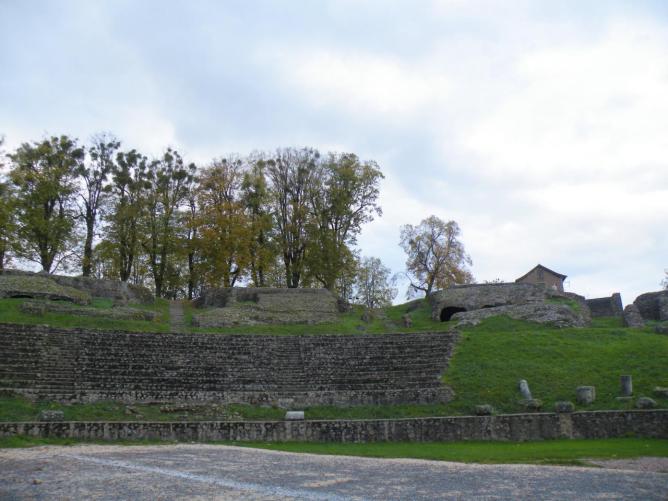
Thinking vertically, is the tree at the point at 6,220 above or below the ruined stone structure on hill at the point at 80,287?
above

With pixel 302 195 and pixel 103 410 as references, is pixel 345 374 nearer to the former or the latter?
pixel 103 410

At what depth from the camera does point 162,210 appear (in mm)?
45094

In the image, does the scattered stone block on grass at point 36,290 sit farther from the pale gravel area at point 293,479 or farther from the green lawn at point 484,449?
the pale gravel area at point 293,479

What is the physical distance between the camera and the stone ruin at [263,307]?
3503 cm

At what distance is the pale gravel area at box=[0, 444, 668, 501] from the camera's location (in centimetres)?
857

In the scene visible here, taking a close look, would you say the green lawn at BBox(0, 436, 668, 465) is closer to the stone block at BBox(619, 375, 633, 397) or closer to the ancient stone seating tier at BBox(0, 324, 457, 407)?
the stone block at BBox(619, 375, 633, 397)

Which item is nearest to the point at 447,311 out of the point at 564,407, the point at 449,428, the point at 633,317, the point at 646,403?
the point at 633,317

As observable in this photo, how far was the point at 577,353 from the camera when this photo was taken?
1052 inches

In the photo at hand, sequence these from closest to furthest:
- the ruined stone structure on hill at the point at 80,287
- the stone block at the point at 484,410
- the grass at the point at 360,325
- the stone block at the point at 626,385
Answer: the stone block at the point at 484,410 < the stone block at the point at 626,385 < the grass at the point at 360,325 < the ruined stone structure on hill at the point at 80,287

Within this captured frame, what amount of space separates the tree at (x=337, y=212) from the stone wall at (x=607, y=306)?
1633 centimetres

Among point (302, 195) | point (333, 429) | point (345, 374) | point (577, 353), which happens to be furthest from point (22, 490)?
point (302, 195)

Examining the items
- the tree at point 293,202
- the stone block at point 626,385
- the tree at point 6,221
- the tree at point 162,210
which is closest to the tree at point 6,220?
the tree at point 6,221

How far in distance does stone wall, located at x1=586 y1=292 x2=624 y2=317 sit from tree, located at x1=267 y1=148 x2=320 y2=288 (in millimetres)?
20058

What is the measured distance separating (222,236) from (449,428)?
92.0 feet
